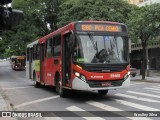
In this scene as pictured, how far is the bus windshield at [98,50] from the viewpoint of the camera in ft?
46.8

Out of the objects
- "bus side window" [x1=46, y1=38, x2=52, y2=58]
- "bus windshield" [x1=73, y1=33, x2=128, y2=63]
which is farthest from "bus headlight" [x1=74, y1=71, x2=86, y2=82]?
"bus side window" [x1=46, y1=38, x2=52, y2=58]

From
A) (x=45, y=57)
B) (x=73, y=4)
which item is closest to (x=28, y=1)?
(x=73, y=4)

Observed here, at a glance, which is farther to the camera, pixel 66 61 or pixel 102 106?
pixel 66 61

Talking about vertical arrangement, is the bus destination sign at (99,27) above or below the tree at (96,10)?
below

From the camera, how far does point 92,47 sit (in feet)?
47.2

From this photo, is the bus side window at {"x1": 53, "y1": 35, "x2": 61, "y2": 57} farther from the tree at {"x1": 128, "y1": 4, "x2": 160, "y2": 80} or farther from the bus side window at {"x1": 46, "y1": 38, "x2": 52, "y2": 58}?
the tree at {"x1": 128, "y1": 4, "x2": 160, "y2": 80}

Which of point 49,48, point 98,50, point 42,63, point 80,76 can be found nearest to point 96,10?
point 42,63

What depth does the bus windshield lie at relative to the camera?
562 inches

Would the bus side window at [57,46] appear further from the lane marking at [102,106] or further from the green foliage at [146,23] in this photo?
the green foliage at [146,23]

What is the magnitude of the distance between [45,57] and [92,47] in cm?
581

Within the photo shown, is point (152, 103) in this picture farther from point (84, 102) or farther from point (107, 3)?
point (107, 3)

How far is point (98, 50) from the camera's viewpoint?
1440 cm

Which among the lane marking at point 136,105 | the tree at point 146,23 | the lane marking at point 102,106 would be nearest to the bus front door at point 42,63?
the lane marking at point 102,106

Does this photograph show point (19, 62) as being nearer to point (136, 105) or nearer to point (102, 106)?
point (102, 106)
